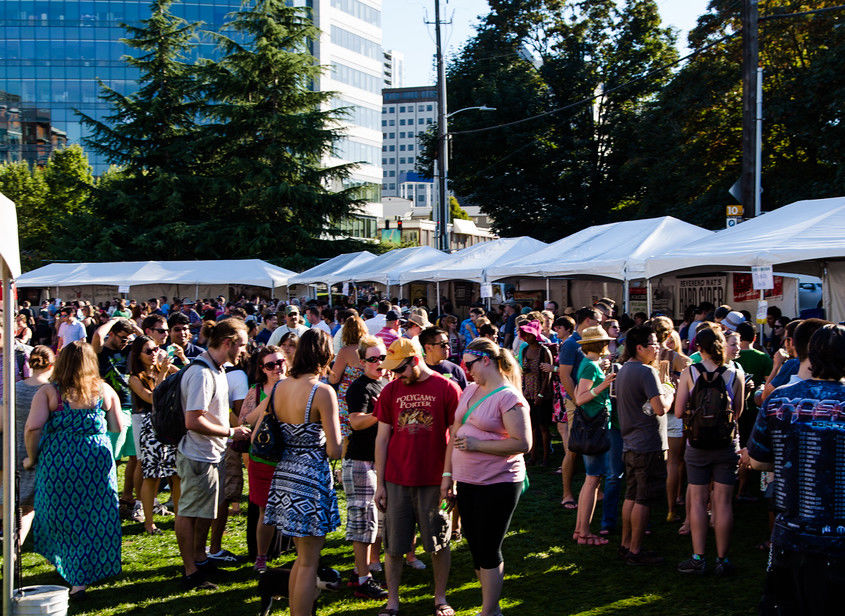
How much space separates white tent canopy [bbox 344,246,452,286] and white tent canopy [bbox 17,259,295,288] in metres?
7.77

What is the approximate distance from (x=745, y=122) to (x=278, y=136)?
30211 millimetres

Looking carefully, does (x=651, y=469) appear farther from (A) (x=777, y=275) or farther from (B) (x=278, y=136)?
(B) (x=278, y=136)

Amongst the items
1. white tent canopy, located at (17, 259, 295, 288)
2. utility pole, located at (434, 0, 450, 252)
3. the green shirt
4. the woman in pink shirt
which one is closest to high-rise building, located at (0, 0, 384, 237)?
white tent canopy, located at (17, 259, 295, 288)

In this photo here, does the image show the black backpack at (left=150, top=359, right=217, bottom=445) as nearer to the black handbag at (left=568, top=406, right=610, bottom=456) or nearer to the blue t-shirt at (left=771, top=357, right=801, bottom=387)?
the black handbag at (left=568, top=406, right=610, bottom=456)

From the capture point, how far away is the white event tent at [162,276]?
3259 centimetres

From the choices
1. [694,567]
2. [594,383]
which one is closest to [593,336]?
[594,383]

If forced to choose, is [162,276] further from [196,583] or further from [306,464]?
[306,464]

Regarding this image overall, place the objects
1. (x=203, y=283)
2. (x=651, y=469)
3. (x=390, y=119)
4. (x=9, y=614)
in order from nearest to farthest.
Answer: (x=9, y=614) → (x=651, y=469) → (x=203, y=283) → (x=390, y=119)

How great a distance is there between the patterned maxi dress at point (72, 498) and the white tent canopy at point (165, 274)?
26.3 metres

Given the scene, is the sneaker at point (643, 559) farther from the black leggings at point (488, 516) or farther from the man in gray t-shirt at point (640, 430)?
the black leggings at point (488, 516)

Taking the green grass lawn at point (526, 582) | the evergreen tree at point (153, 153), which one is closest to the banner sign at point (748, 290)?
the green grass lawn at point (526, 582)

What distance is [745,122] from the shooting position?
14.4 metres

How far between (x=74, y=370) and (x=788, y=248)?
27.5 feet

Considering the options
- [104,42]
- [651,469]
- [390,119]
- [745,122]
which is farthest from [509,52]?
[390,119]
